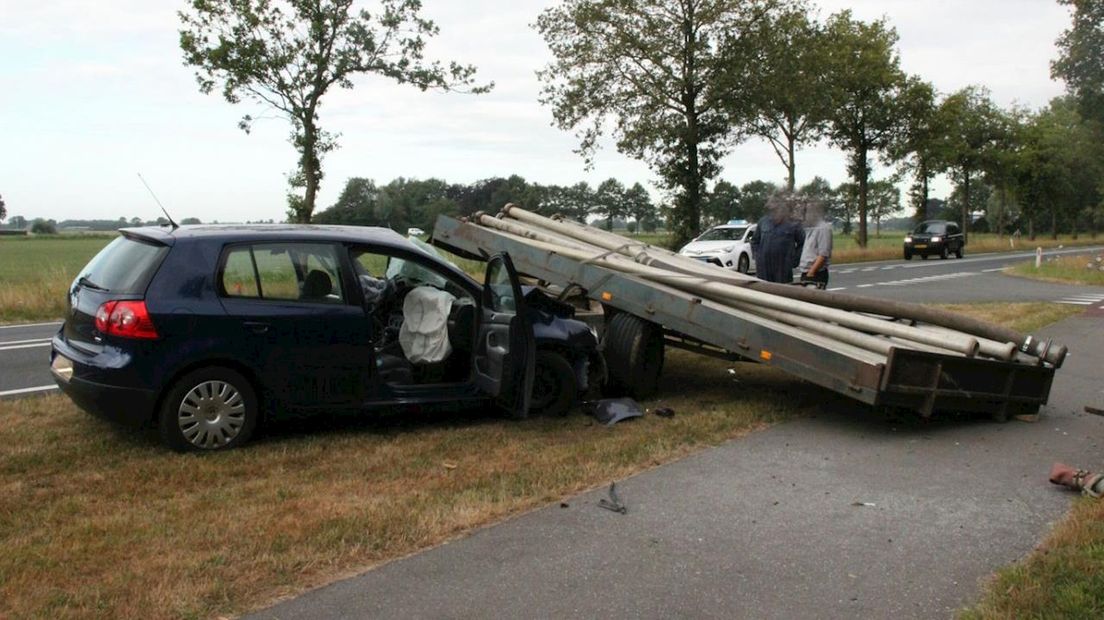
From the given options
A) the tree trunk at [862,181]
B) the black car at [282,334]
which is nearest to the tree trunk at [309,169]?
the black car at [282,334]

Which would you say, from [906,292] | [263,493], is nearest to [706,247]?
[906,292]

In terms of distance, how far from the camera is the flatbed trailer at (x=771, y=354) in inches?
259

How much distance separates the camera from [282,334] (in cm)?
618

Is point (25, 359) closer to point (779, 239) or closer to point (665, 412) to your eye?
point (665, 412)

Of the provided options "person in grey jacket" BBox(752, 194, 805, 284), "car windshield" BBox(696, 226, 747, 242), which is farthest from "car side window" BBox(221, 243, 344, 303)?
"car windshield" BBox(696, 226, 747, 242)

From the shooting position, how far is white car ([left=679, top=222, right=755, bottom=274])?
2498 centimetres

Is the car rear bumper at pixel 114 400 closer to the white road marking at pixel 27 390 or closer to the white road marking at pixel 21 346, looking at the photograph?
the white road marking at pixel 27 390

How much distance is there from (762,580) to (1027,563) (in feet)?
4.05

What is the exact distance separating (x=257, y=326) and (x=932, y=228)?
40569 mm

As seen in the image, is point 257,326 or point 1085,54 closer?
point 257,326

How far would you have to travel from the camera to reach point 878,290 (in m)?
22.2

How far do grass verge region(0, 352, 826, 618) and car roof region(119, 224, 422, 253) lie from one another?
1.38 meters

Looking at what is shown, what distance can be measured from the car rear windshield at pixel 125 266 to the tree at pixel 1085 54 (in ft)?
124

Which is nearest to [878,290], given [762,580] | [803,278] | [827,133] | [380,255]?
[803,278]
